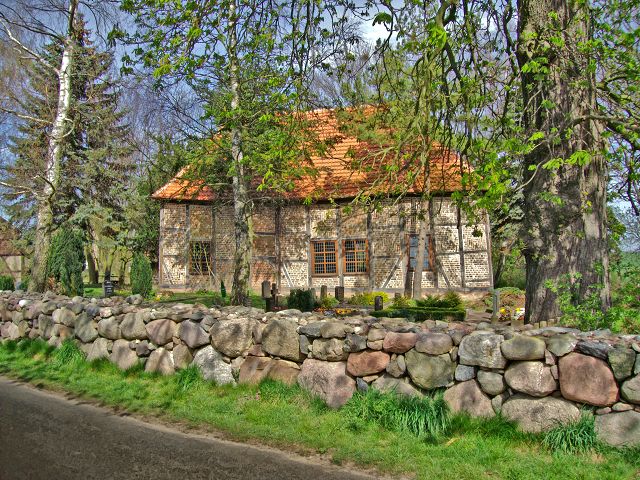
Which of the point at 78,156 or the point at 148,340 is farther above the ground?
the point at 78,156

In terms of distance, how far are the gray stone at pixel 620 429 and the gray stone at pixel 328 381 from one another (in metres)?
2.24

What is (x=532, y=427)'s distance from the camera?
4148mm

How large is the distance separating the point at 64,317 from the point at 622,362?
7791mm

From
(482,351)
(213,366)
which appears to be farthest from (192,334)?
(482,351)

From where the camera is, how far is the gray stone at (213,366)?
591 cm

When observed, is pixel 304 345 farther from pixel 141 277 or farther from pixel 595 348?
pixel 141 277

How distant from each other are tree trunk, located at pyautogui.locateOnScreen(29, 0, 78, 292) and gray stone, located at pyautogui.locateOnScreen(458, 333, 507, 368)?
10.9 meters

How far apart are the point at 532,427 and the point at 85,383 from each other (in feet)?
17.7

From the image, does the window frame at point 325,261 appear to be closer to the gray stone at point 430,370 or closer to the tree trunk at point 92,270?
the tree trunk at point 92,270

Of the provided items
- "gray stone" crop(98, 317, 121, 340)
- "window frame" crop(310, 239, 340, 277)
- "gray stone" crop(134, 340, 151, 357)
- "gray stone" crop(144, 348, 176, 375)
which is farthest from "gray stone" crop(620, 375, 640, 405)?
"window frame" crop(310, 239, 340, 277)

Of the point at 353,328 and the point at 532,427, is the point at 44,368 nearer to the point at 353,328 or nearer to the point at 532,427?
the point at 353,328

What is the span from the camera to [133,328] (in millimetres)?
6812

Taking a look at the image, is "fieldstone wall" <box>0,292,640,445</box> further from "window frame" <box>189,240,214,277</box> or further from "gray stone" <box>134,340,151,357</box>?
"window frame" <box>189,240,214,277</box>

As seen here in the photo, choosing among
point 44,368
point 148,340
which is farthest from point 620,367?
point 44,368
